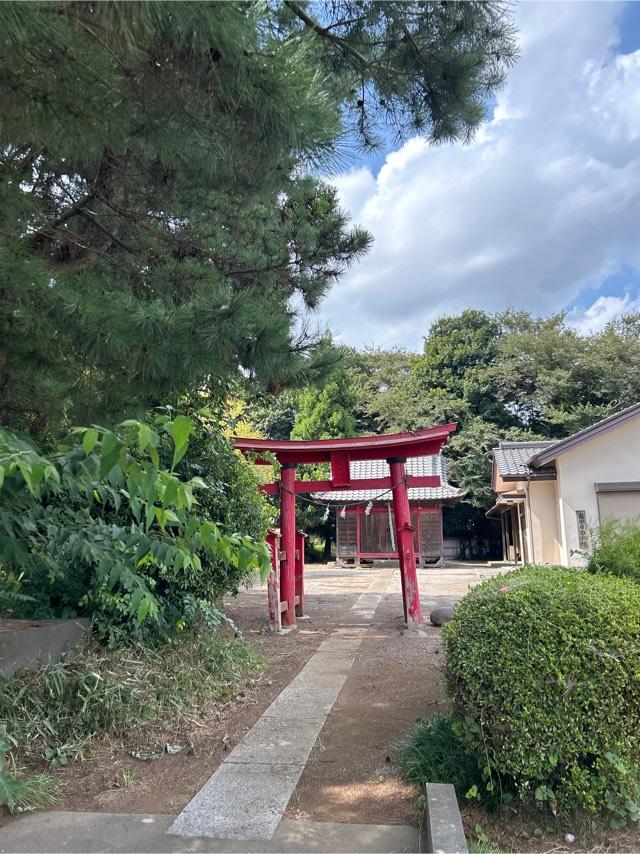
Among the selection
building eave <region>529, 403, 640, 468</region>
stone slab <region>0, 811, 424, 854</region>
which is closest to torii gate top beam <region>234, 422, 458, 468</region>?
stone slab <region>0, 811, 424, 854</region>

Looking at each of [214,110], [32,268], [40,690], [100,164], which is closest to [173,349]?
[32,268]

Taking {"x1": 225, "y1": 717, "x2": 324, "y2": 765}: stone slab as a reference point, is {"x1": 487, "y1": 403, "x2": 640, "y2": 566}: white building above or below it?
above

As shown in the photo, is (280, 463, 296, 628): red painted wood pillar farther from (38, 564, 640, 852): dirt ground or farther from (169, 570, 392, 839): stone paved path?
(169, 570, 392, 839): stone paved path

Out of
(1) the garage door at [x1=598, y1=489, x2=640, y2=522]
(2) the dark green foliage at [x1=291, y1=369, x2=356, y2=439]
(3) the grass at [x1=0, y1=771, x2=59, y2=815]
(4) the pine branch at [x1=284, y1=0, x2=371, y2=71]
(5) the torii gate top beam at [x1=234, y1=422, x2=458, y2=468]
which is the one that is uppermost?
(2) the dark green foliage at [x1=291, y1=369, x2=356, y2=439]

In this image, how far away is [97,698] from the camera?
4.11 m

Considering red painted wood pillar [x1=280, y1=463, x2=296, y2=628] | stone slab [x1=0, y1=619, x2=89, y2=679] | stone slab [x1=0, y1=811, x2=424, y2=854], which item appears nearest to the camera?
stone slab [x1=0, y1=811, x2=424, y2=854]

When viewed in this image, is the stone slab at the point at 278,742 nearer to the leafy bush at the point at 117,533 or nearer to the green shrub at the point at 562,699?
the leafy bush at the point at 117,533

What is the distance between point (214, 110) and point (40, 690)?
378 cm

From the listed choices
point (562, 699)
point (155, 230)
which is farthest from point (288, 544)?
point (562, 699)

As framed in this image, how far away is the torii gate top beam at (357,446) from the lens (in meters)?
8.58

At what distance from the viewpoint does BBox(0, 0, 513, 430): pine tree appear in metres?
2.59

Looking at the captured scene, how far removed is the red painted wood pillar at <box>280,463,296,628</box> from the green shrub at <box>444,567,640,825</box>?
6147 mm

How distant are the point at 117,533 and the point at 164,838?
57.3 inches

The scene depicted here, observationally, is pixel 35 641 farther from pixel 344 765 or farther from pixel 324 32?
pixel 324 32
